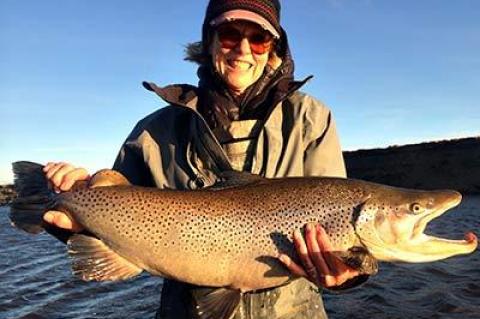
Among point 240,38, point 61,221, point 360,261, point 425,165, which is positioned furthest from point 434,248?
point 425,165

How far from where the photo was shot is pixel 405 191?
3803 mm

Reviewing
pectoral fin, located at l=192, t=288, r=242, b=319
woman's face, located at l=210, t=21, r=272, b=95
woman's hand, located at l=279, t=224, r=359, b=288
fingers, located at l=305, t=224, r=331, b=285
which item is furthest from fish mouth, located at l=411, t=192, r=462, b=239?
woman's face, located at l=210, t=21, r=272, b=95

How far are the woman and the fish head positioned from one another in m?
0.37

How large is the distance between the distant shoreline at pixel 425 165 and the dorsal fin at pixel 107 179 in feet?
88.7

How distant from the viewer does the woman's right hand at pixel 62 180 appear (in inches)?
142

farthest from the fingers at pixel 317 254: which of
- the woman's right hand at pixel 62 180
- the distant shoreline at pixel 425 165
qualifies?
the distant shoreline at pixel 425 165

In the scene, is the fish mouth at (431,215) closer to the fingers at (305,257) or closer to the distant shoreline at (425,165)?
the fingers at (305,257)

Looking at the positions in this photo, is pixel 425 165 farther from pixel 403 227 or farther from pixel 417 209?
pixel 403 227

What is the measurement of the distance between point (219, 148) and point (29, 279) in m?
9.39

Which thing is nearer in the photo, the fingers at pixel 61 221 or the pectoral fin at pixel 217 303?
the pectoral fin at pixel 217 303

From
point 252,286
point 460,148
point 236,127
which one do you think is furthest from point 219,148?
point 460,148

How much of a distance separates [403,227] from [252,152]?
1.08 metres

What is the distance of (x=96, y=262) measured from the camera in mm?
3547

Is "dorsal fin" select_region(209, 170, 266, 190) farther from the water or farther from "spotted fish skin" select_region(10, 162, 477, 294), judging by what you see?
the water
